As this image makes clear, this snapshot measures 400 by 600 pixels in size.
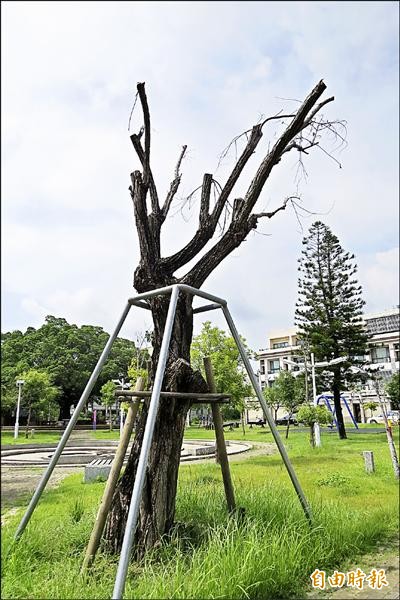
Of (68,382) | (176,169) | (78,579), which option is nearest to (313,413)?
(68,382)

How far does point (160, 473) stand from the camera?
9.30 feet

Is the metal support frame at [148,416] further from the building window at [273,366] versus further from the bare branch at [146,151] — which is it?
the building window at [273,366]

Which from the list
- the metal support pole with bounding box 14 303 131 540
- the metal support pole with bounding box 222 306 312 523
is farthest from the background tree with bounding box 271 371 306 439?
the metal support pole with bounding box 14 303 131 540

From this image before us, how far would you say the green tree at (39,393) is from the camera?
3.41 m

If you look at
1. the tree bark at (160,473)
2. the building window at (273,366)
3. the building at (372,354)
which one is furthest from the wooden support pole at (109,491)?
the building window at (273,366)

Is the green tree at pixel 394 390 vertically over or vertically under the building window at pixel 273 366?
under

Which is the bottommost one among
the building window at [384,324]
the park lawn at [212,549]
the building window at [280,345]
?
the park lawn at [212,549]

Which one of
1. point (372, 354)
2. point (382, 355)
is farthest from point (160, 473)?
point (382, 355)

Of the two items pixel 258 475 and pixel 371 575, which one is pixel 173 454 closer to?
pixel 371 575

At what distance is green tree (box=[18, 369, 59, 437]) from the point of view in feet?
11.2

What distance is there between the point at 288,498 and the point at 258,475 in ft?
10.1

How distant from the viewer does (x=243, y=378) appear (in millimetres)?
9703

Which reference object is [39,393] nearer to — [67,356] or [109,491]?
[67,356]

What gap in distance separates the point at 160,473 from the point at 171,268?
1325 mm
